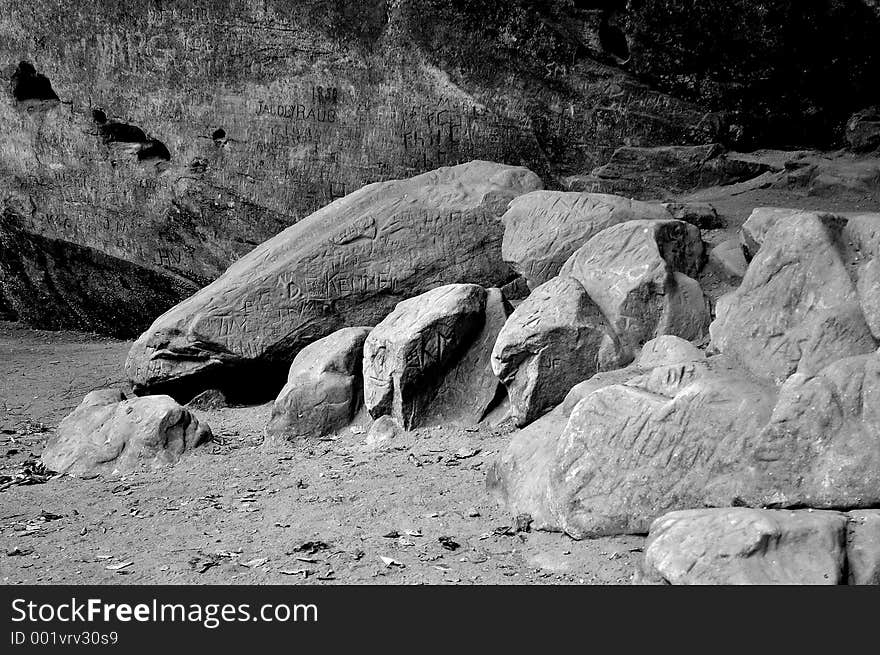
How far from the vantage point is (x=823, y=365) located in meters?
4.30

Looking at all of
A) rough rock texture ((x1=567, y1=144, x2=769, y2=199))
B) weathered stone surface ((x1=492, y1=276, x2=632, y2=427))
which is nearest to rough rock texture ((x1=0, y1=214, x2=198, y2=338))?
rough rock texture ((x1=567, y1=144, x2=769, y2=199))

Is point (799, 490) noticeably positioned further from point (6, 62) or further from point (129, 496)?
point (6, 62)

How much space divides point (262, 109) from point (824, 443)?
22.6ft

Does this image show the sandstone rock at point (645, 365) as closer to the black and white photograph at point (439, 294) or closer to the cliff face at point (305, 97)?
the black and white photograph at point (439, 294)

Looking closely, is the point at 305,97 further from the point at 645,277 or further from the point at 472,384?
the point at 645,277

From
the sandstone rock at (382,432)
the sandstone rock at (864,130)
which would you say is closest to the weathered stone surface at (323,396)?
the sandstone rock at (382,432)

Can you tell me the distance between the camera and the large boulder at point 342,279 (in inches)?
283

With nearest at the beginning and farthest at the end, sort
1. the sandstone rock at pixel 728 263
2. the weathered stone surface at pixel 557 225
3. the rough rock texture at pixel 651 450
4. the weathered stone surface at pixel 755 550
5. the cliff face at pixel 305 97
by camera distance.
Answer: the weathered stone surface at pixel 755 550, the rough rock texture at pixel 651 450, the sandstone rock at pixel 728 263, the weathered stone surface at pixel 557 225, the cliff face at pixel 305 97

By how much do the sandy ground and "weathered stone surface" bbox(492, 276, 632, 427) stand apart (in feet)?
1.17

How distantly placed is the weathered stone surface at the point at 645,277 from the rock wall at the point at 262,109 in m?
3.36

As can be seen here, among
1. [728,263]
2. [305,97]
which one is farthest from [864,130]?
[305,97]

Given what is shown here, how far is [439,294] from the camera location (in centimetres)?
623
